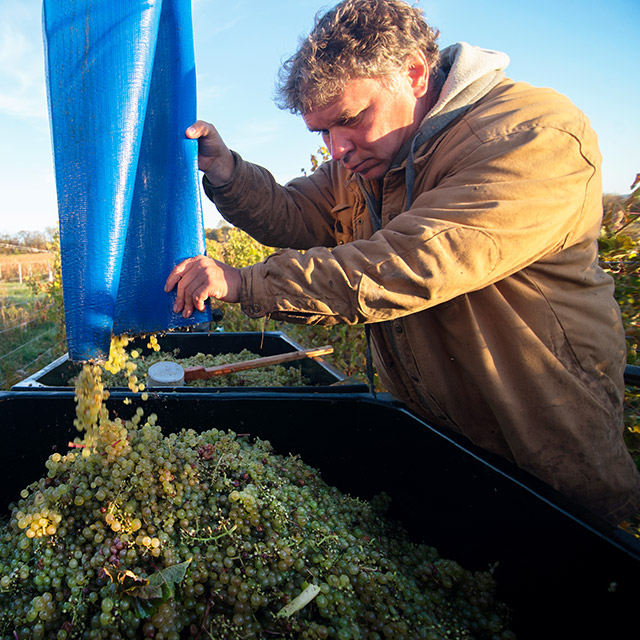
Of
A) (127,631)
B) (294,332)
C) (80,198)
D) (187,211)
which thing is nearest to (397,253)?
(187,211)

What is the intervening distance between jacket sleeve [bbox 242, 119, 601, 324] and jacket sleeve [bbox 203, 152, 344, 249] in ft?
3.37

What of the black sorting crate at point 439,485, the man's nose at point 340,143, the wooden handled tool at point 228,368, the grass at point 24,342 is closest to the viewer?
the black sorting crate at point 439,485

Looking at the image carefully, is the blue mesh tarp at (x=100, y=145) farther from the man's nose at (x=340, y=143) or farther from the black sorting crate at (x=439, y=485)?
the man's nose at (x=340, y=143)

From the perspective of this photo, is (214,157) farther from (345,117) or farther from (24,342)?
(24,342)

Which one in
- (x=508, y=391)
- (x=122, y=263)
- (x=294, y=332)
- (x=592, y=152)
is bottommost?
(x=294, y=332)

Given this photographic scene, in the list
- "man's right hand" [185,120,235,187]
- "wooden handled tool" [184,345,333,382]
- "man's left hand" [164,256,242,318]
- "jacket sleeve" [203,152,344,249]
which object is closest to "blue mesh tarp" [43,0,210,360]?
"man's left hand" [164,256,242,318]

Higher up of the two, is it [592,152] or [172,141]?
[172,141]

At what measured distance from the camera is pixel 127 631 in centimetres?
102

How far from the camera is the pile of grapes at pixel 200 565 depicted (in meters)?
1.05

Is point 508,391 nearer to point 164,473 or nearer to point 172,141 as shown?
point 164,473

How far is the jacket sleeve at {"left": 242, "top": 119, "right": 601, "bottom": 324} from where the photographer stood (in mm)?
1131

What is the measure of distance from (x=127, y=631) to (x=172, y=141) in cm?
157

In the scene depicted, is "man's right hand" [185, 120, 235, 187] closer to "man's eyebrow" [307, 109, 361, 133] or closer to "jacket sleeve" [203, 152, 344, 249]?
"jacket sleeve" [203, 152, 344, 249]

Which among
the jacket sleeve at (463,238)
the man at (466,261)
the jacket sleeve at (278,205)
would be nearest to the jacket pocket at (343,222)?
the jacket sleeve at (278,205)
